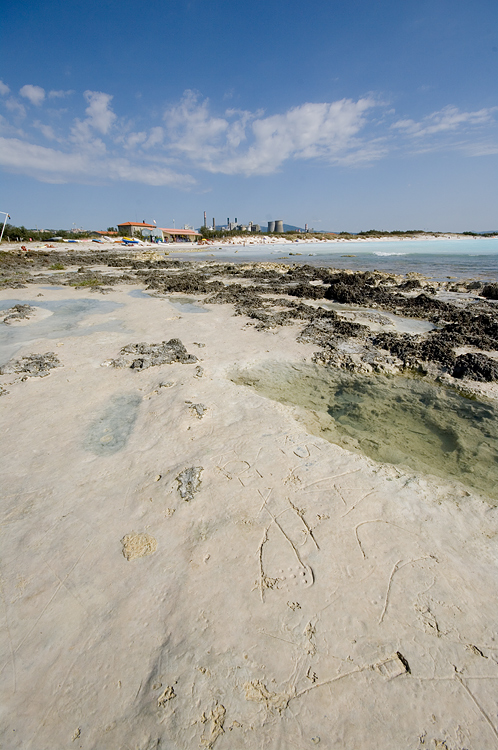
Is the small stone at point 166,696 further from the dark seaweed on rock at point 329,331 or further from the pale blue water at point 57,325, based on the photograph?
the dark seaweed on rock at point 329,331

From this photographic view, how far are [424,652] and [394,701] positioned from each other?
34 centimetres

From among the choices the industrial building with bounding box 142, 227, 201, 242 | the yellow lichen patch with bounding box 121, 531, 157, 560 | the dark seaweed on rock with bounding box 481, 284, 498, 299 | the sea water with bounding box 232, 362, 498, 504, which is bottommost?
the yellow lichen patch with bounding box 121, 531, 157, 560

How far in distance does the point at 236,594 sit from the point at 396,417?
10.9ft

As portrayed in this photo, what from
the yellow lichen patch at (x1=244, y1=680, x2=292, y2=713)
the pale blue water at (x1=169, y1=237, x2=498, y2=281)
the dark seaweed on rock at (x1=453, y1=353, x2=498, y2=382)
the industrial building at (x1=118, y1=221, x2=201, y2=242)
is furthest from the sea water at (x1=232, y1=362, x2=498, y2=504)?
the industrial building at (x1=118, y1=221, x2=201, y2=242)

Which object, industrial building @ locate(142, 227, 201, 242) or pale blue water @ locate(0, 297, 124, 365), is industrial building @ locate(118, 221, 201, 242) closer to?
industrial building @ locate(142, 227, 201, 242)

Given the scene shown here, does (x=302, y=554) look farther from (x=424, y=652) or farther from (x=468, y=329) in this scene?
(x=468, y=329)

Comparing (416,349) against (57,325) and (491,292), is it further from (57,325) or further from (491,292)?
(491,292)

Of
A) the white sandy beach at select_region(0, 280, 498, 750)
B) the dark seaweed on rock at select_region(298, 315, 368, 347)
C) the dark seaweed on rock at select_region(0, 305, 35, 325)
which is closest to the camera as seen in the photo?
the white sandy beach at select_region(0, 280, 498, 750)

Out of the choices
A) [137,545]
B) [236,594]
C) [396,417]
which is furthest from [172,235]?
[236,594]

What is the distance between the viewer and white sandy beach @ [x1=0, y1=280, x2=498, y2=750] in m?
1.70

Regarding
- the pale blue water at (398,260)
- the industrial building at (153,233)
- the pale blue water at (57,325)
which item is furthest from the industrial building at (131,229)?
the pale blue water at (57,325)

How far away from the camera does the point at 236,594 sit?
226cm

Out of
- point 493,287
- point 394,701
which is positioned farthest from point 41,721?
point 493,287

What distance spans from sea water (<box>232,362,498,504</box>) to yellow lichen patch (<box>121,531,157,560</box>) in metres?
2.25
